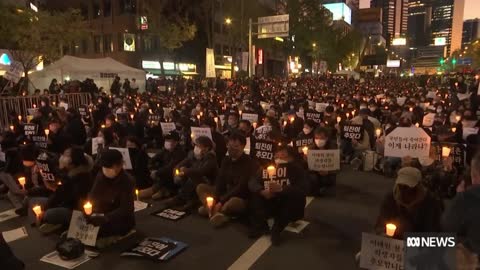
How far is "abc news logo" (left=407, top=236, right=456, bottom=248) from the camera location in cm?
323

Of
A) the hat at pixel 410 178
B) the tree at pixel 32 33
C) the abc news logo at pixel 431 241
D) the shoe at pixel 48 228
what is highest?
the tree at pixel 32 33

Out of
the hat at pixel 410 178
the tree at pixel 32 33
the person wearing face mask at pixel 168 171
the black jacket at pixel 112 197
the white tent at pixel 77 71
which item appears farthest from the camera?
the tree at pixel 32 33

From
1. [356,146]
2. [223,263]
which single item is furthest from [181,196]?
[356,146]

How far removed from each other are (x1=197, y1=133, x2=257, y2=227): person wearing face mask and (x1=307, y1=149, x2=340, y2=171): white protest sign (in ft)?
5.58

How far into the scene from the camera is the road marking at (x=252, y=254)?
5.29 metres

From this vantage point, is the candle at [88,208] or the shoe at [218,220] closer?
the candle at [88,208]

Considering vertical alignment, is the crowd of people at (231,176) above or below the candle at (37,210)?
above

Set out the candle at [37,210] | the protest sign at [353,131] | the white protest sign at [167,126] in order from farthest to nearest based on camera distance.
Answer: the white protest sign at [167,126], the protest sign at [353,131], the candle at [37,210]

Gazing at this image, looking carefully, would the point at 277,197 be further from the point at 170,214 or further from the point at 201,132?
the point at 201,132

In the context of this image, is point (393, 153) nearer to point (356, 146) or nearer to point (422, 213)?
point (356, 146)

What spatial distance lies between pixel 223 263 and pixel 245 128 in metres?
4.97

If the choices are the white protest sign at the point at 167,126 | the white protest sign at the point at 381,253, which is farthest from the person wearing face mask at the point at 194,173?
the white protest sign at the point at 167,126

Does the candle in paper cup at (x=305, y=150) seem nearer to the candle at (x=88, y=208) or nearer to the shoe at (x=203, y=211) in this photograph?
the shoe at (x=203, y=211)

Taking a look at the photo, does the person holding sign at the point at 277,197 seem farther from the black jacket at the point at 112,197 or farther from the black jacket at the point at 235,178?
the black jacket at the point at 112,197
